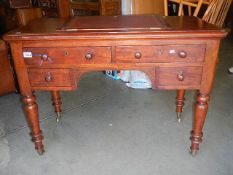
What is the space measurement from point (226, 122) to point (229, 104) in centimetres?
32

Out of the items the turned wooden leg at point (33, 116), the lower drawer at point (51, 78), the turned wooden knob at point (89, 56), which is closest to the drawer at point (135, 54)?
the turned wooden knob at point (89, 56)

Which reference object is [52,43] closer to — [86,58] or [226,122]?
[86,58]

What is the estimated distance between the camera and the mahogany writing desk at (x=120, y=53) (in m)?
1.20

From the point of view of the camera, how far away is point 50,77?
4.34ft

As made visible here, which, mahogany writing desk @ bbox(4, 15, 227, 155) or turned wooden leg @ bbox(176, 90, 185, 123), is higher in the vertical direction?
mahogany writing desk @ bbox(4, 15, 227, 155)

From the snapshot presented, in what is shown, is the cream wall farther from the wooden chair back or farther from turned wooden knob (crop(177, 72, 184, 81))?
turned wooden knob (crop(177, 72, 184, 81))

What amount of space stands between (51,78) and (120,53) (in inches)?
15.7

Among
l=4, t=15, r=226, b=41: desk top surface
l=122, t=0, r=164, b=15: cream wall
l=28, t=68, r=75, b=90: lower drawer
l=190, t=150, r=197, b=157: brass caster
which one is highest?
l=4, t=15, r=226, b=41: desk top surface

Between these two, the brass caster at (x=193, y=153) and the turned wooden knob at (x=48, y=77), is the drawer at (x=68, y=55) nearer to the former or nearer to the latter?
the turned wooden knob at (x=48, y=77)

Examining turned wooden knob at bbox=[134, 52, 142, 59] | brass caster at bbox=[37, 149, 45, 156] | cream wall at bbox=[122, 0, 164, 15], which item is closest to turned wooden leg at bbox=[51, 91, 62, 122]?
brass caster at bbox=[37, 149, 45, 156]

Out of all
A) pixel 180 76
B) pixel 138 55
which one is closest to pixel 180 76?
pixel 180 76

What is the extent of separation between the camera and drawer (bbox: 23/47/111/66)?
1252 mm

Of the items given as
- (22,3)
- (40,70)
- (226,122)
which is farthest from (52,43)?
(22,3)

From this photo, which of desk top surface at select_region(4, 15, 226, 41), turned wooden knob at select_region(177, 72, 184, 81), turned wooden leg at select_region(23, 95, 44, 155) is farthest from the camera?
turned wooden leg at select_region(23, 95, 44, 155)
